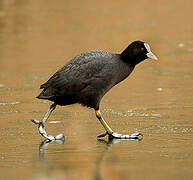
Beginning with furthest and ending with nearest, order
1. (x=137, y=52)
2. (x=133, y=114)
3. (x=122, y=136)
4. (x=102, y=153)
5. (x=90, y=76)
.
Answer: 1. (x=133, y=114)
2. (x=137, y=52)
3. (x=90, y=76)
4. (x=122, y=136)
5. (x=102, y=153)

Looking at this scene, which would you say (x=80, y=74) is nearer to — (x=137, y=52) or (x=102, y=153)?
(x=137, y=52)

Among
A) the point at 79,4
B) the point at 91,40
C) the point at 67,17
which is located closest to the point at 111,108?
the point at 91,40

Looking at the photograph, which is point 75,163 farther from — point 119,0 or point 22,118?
point 119,0

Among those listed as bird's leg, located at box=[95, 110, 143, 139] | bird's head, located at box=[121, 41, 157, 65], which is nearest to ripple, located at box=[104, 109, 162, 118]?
bird's leg, located at box=[95, 110, 143, 139]

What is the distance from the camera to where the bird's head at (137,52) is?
10.0m

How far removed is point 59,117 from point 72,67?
1.32m

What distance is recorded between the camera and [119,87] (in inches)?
526

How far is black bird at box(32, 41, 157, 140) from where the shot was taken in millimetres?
9809

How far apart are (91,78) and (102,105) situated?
2108mm

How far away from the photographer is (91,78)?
9805mm

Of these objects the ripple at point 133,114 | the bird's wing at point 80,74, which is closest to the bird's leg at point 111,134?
the bird's wing at point 80,74

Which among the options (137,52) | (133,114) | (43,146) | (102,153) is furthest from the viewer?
(133,114)

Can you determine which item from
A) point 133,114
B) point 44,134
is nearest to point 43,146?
point 44,134

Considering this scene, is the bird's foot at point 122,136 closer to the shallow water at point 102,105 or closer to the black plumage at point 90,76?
the shallow water at point 102,105
